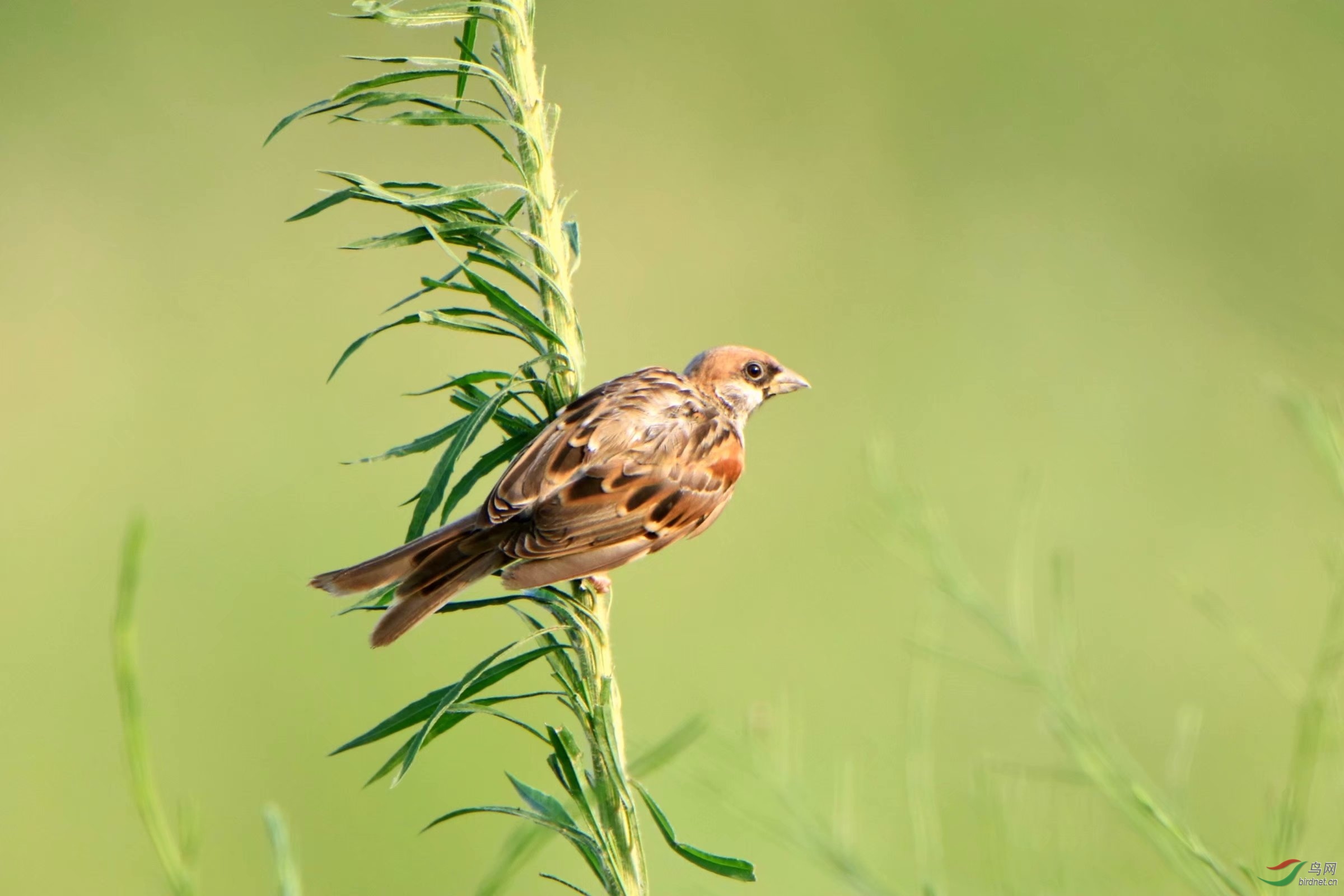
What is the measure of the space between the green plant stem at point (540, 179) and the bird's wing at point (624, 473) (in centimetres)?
40

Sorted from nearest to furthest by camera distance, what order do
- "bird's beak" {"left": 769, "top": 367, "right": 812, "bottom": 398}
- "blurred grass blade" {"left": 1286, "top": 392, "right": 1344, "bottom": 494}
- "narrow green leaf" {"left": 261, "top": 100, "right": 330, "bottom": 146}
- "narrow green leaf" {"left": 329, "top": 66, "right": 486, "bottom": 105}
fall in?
1. "narrow green leaf" {"left": 261, "top": 100, "right": 330, "bottom": 146}
2. "narrow green leaf" {"left": 329, "top": 66, "right": 486, "bottom": 105}
3. "blurred grass blade" {"left": 1286, "top": 392, "right": 1344, "bottom": 494}
4. "bird's beak" {"left": 769, "top": 367, "right": 812, "bottom": 398}

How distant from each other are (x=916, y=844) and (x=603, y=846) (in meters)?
0.66

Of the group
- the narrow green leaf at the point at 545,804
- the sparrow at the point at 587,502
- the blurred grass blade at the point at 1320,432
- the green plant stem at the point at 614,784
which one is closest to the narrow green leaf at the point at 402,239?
the sparrow at the point at 587,502

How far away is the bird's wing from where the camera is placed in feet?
8.24

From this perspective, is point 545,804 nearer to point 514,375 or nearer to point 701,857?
point 701,857

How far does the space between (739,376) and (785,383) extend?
208 mm

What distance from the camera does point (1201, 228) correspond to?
31.0ft

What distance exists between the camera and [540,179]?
5.91 feet

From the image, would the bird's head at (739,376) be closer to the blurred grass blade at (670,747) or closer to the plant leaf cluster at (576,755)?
the plant leaf cluster at (576,755)

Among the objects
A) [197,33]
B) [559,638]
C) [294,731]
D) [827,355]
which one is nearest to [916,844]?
[559,638]

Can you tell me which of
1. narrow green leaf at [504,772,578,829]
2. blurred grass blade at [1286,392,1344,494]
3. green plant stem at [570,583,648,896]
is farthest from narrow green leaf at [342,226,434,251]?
blurred grass blade at [1286,392,1344,494]

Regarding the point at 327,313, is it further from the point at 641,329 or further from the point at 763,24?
the point at 763,24

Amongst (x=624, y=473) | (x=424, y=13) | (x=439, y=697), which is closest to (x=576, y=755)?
(x=439, y=697)

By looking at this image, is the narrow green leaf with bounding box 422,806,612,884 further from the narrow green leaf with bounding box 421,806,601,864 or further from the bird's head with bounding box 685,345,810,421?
the bird's head with bounding box 685,345,810,421
